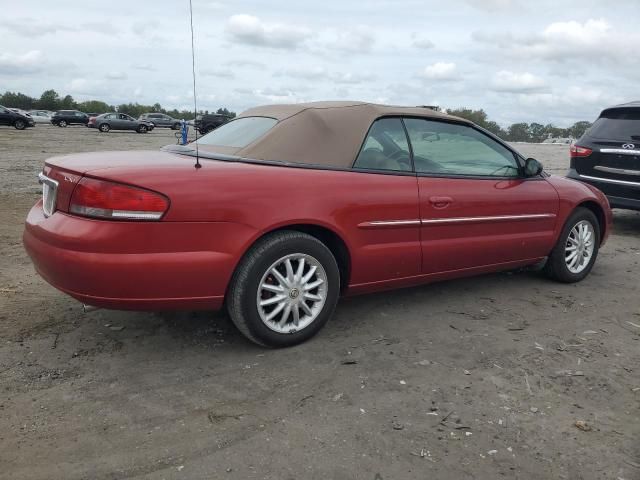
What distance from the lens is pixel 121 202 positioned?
2854 mm

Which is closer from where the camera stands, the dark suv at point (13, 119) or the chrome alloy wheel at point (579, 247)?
the chrome alloy wheel at point (579, 247)

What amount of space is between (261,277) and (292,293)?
10.2 inches

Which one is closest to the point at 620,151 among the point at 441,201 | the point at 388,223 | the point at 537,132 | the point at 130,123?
the point at 441,201

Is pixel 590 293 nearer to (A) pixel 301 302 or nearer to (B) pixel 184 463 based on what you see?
(A) pixel 301 302

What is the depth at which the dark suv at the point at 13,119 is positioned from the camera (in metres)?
33.7

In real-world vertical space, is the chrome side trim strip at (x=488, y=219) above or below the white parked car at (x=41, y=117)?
below

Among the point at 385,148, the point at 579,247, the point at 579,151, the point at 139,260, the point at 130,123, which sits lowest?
the point at 579,247

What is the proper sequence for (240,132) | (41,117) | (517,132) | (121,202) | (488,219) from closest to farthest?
(121,202) < (240,132) < (488,219) < (517,132) < (41,117)

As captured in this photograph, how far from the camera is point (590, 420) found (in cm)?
269

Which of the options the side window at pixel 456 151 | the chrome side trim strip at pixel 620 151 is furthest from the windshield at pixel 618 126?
the side window at pixel 456 151

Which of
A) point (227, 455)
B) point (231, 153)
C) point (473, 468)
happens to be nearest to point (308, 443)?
point (227, 455)

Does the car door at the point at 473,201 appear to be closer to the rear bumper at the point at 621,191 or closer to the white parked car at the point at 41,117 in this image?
the rear bumper at the point at 621,191

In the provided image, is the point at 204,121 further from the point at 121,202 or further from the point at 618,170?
the point at 618,170

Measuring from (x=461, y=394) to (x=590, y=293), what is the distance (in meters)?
2.49
